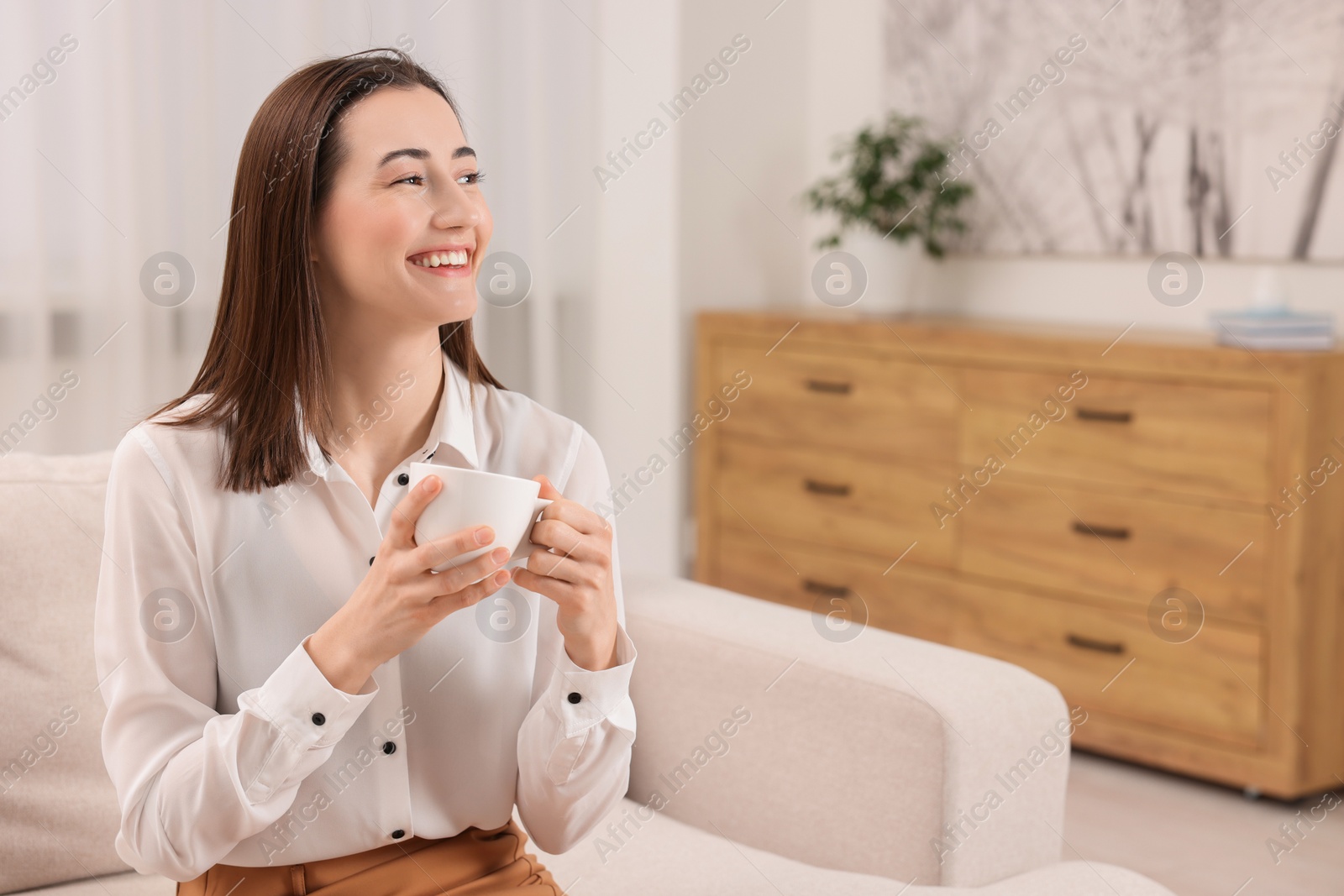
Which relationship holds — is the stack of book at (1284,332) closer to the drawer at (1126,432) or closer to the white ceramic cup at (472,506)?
the drawer at (1126,432)

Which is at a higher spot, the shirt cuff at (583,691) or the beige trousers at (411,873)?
the shirt cuff at (583,691)

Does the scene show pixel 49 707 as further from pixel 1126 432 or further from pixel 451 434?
pixel 1126 432

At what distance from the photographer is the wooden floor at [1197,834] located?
247 cm

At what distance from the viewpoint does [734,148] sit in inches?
166

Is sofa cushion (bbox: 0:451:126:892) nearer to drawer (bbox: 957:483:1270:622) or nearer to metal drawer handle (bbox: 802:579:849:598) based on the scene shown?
drawer (bbox: 957:483:1270:622)

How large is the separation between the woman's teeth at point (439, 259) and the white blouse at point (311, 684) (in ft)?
0.48

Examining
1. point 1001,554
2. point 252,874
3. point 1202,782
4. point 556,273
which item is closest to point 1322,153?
point 1001,554

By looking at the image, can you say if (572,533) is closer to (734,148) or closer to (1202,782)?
(1202,782)

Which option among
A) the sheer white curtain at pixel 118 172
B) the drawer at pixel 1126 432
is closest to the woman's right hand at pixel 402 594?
the sheer white curtain at pixel 118 172

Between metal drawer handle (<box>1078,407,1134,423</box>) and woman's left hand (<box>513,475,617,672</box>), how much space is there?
6.95ft

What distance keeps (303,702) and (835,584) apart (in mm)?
2701

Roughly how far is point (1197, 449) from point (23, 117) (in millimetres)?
2643

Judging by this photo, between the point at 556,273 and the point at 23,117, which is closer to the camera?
the point at 23,117

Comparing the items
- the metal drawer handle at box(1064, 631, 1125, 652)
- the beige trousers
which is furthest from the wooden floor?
the beige trousers
